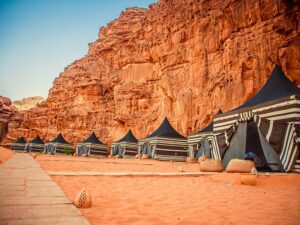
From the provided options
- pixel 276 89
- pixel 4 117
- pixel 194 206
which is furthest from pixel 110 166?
pixel 4 117

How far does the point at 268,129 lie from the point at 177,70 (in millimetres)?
24971

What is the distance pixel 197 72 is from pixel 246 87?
7783mm

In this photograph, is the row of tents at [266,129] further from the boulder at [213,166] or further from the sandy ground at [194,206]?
the sandy ground at [194,206]

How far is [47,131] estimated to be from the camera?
5544 cm

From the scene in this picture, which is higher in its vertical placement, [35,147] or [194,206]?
[194,206]

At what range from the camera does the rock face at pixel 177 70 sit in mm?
24375

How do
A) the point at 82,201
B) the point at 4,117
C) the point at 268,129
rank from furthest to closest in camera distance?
the point at 4,117, the point at 268,129, the point at 82,201

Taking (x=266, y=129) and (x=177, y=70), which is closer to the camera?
(x=266, y=129)

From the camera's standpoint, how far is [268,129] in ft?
32.2

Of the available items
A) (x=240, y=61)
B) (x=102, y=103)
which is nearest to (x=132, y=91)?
(x=102, y=103)

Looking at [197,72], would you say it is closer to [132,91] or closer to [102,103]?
[132,91]

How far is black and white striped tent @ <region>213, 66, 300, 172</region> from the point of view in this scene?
9.23 m

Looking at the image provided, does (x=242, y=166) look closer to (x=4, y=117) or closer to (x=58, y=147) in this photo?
(x=58, y=147)

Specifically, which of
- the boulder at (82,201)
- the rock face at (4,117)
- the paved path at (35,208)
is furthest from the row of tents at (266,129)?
the rock face at (4,117)
